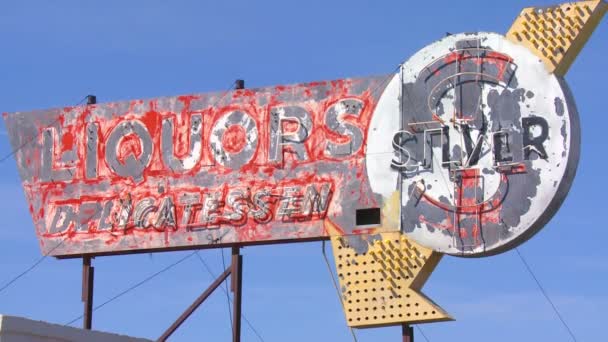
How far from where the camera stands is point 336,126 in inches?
1558

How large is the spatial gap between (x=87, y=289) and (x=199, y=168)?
377 cm

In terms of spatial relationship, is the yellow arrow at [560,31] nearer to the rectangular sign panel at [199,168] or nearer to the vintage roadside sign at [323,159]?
the vintage roadside sign at [323,159]

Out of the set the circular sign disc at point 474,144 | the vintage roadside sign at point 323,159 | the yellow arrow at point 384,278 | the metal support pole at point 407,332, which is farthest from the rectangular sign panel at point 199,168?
the metal support pole at point 407,332

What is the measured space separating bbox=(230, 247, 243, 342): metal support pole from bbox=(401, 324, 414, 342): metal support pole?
12.3 feet

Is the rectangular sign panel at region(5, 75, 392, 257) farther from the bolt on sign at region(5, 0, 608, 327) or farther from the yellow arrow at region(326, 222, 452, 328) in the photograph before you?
the yellow arrow at region(326, 222, 452, 328)

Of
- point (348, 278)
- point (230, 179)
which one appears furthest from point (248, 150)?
point (348, 278)

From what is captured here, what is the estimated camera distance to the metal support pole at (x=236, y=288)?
129ft

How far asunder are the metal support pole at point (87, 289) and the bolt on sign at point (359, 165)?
1.08ft

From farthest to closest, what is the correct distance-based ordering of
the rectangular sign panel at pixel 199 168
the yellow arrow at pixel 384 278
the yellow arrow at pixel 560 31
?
the rectangular sign panel at pixel 199 168
the yellow arrow at pixel 384 278
the yellow arrow at pixel 560 31

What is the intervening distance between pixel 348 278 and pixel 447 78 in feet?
15.1

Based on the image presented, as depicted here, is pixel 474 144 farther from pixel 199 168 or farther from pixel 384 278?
pixel 199 168

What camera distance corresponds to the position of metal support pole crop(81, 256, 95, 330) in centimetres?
4126

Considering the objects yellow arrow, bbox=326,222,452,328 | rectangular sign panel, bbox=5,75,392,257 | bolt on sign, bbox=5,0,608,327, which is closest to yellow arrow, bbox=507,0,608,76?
bolt on sign, bbox=5,0,608,327

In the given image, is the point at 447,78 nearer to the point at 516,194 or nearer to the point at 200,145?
the point at 516,194
